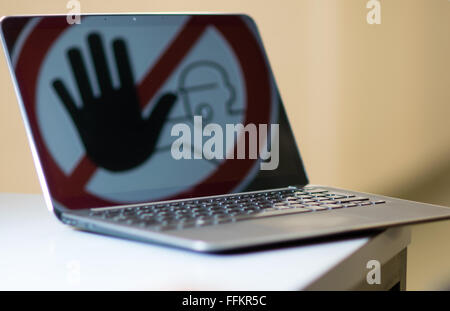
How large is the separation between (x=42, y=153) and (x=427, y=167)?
0.90m

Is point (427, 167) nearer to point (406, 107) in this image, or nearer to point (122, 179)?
point (406, 107)

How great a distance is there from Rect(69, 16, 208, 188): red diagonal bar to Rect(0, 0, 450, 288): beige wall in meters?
0.57

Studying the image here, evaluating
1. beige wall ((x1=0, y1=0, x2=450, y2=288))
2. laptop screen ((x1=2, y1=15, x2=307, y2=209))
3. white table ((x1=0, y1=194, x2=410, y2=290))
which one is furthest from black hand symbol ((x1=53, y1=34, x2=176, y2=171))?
beige wall ((x1=0, y1=0, x2=450, y2=288))

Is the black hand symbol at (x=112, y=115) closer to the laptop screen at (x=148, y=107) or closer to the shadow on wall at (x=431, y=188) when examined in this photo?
the laptop screen at (x=148, y=107)

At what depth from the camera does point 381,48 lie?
4.28 feet

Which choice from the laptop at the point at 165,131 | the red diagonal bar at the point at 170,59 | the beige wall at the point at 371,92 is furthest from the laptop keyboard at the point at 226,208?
the beige wall at the point at 371,92

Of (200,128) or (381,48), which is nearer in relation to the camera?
(200,128)

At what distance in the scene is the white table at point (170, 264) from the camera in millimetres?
456

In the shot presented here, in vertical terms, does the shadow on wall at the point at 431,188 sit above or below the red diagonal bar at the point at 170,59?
below

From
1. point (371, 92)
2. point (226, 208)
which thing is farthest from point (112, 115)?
point (371, 92)

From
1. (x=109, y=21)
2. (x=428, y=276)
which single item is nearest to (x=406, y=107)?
(x=428, y=276)

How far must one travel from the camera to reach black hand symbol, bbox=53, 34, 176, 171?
703 millimetres

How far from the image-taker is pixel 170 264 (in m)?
0.50

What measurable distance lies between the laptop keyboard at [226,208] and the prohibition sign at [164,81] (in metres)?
0.05
